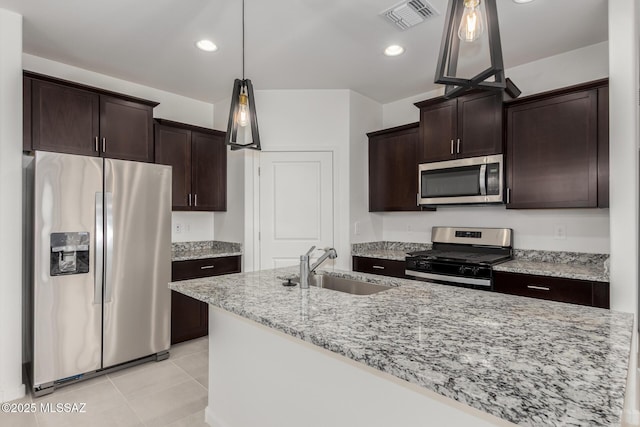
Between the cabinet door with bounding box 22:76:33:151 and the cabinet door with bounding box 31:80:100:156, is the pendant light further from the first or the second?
the cabinet door with bounding box 22:76:33:151

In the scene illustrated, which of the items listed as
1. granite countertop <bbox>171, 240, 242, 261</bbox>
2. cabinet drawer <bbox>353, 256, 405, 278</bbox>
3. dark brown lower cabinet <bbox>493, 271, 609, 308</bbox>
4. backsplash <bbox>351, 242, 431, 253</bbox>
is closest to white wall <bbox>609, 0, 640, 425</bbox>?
dark brown lower cabinet <bbox>493, 271, 609, 308</bbox>

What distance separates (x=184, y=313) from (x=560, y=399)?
342 cm

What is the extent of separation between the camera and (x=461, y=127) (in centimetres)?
324

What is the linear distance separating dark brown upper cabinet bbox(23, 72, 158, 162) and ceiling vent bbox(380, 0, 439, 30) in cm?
228

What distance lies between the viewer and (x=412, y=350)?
3.32 feet

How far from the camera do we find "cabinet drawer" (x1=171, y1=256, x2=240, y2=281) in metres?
3.44

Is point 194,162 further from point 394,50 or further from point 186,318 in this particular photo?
point 394,50

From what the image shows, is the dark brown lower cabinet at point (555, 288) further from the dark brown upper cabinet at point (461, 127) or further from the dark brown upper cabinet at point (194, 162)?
the dark brown upper cabinet at point (194, 162)

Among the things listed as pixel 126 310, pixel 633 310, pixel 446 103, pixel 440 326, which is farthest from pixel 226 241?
pixel 633 310

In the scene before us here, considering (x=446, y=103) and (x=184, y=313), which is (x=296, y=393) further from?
(x=446, y=103)

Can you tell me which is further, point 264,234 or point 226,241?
point 226,241

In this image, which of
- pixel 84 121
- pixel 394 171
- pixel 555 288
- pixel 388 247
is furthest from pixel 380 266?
pixel 84 121

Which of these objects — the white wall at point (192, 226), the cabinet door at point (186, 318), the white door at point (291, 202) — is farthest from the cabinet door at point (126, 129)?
the cabinet door at point (186, 318)

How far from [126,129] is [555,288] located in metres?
3.74
